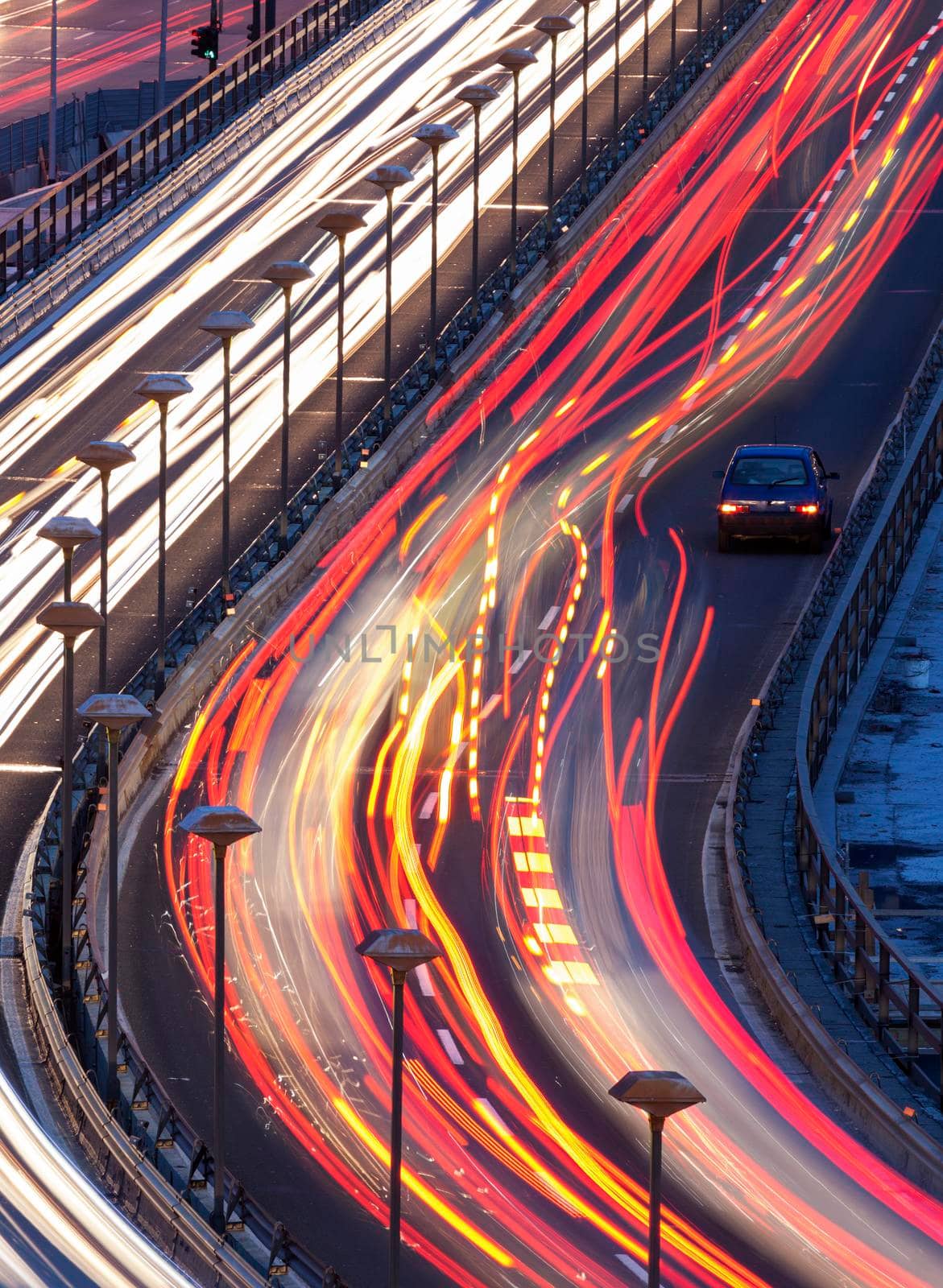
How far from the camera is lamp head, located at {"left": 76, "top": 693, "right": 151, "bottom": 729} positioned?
37750mm

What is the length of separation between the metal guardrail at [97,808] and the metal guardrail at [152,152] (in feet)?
33.8

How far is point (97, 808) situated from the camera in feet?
150

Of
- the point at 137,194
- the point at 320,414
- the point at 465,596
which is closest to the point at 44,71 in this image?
the point at 137,194

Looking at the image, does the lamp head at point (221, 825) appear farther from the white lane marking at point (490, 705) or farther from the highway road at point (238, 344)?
the white lane marking at point (490, 705)

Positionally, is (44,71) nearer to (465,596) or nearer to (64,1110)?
(465,596)

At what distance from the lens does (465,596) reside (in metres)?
55.6

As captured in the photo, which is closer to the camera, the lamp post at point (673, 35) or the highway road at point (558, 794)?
the highway road at point (558, 794)

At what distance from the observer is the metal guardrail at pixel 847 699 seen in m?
38.7

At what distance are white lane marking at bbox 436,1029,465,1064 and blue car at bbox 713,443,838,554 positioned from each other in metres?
20.5

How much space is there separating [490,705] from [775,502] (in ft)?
30.2

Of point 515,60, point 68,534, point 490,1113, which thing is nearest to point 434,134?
point 515,60

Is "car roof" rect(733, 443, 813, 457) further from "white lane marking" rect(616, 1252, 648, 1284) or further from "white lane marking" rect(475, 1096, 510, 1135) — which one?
"white lane marking" rect(616, 1252, 648, 1284)

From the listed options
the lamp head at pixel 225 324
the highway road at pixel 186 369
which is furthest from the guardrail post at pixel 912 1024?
the lamp head at pixel 225 324

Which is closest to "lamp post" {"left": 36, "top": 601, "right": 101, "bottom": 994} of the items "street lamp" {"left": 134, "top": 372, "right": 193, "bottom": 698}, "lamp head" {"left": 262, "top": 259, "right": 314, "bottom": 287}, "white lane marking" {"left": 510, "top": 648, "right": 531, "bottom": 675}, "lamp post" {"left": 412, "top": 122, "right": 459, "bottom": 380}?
"street lamp" {"left": 134, "top": 372, "right": 193, "bottom": 698}
